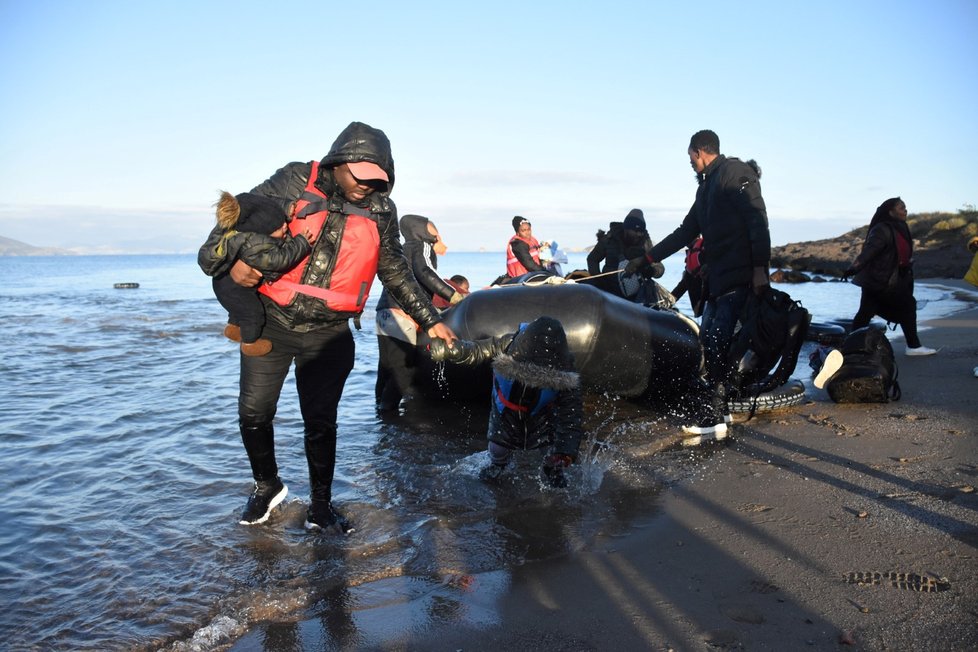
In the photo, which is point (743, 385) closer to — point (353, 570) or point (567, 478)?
point (567, 478)

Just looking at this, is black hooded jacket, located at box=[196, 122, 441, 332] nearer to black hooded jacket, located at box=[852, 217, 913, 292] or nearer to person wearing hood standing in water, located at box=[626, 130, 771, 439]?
person wearing hood standing in water, located at box=[626, 130, 771, 439]

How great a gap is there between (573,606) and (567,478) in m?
1.54

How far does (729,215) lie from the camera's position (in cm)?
535

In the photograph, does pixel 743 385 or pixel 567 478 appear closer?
pixel 567 478

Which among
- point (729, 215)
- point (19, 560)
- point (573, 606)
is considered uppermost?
point (729, 215)

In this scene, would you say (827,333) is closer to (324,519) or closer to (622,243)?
(622,243)

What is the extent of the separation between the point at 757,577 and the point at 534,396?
173 cm

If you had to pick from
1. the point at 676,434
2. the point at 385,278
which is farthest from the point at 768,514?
the point at 385,278

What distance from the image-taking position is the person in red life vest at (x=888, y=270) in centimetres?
738

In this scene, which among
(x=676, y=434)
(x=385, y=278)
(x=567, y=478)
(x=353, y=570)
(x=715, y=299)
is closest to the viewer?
(x=353, y=570)

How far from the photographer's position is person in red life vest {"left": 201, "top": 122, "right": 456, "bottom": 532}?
11.1ft

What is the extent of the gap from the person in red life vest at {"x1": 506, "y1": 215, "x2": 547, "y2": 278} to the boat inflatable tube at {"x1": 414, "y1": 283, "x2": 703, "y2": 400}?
4.18 m

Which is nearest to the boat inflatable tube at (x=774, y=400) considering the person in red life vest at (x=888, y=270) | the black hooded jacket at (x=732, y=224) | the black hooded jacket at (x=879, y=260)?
the black hooded jacket at (x=732, y=224)

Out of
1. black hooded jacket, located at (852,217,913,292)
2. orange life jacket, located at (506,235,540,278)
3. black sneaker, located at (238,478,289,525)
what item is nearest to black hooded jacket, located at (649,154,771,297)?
black hooded jacket, located at (852,217,913,292)
